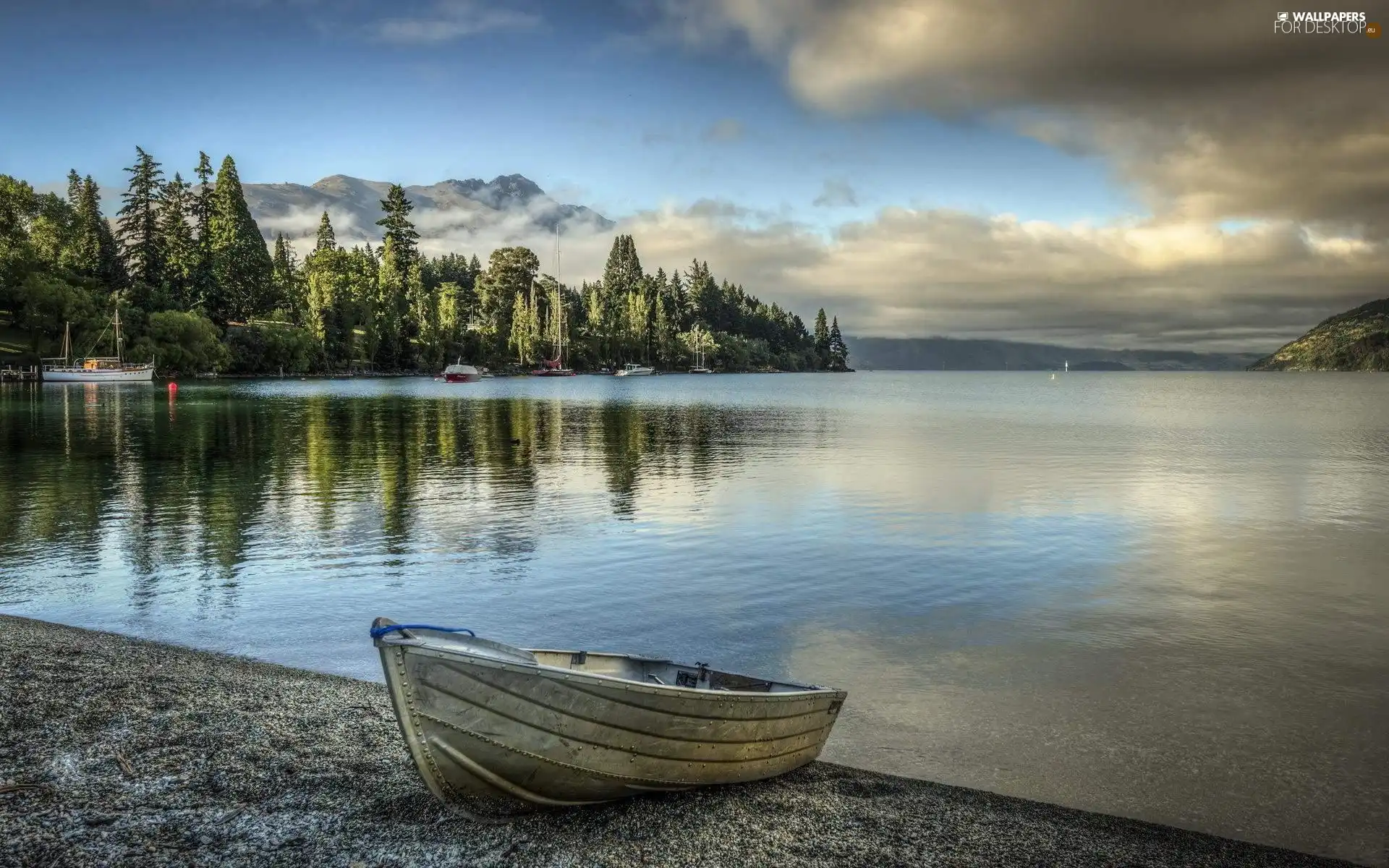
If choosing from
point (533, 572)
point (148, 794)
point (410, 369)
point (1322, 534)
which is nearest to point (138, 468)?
point (533, 572)

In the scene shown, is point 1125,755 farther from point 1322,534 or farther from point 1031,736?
point 1322,534

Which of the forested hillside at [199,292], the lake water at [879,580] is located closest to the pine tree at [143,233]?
the forested hillside at [199,292]

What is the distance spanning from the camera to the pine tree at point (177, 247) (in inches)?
6117

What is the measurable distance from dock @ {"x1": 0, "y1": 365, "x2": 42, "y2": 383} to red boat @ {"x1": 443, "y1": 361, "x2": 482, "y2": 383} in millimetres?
61453

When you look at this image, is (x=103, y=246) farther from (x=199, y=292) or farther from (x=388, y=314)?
(x=388, y=314)

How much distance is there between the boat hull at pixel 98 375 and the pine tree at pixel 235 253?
1529 inches

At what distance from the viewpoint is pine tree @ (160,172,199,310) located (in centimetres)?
15538

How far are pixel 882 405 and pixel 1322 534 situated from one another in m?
89.1

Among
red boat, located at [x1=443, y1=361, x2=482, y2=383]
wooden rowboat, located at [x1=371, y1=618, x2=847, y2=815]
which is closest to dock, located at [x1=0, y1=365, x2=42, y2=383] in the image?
red boat, located at [x1=443, y1=361, x2=482, y2=383]

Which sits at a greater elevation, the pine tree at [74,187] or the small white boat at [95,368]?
the pine tree at [74,187]

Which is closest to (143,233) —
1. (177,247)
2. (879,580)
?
(177,247)

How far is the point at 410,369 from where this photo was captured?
19688 cm

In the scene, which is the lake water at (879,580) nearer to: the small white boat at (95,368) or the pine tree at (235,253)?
the small white boat at (95,368)

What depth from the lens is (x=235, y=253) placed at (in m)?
167
